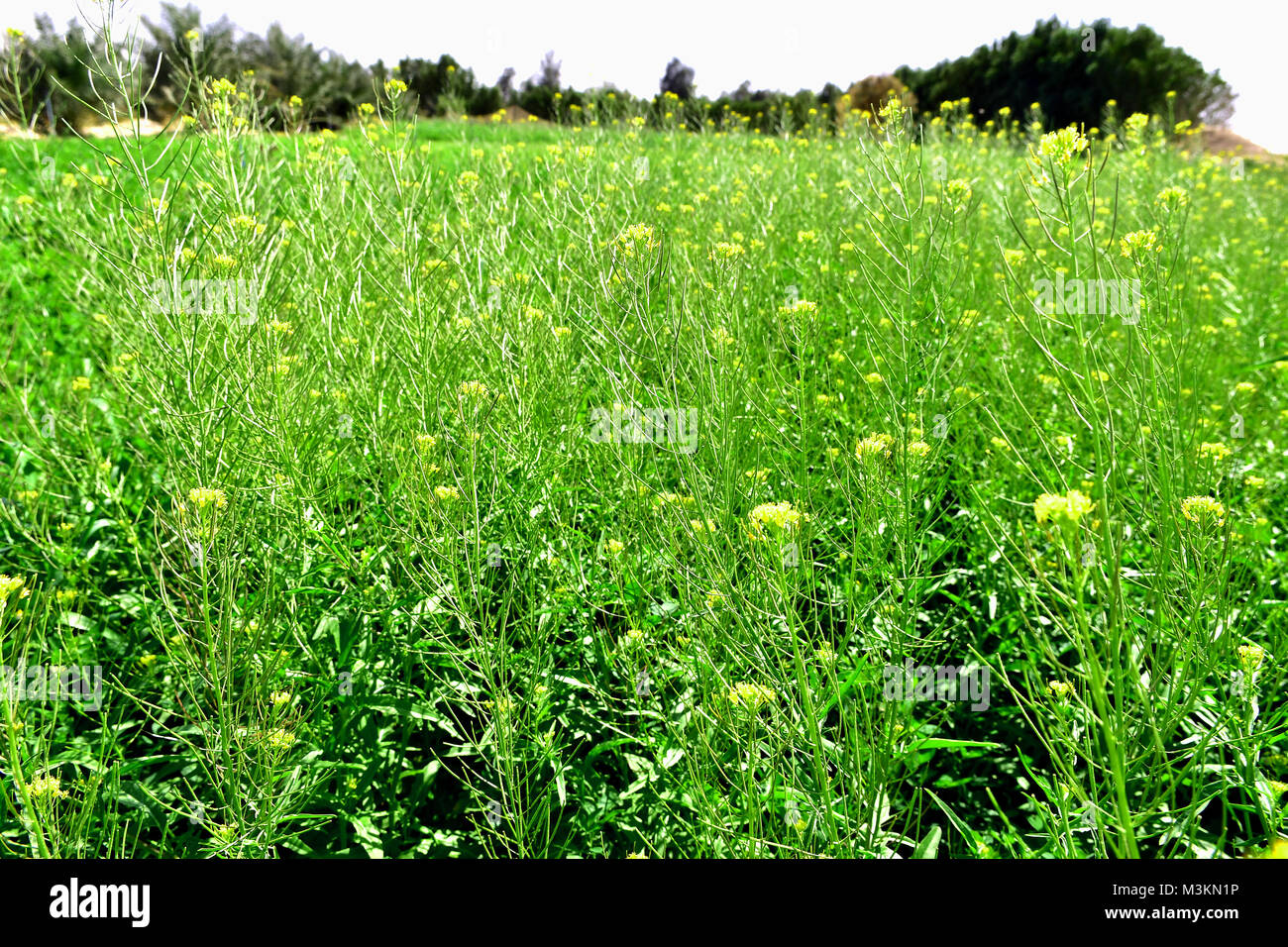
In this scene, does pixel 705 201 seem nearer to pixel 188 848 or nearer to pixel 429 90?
pixel 188 848

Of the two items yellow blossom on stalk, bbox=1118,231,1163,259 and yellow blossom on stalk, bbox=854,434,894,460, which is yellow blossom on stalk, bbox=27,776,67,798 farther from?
yellow blossom on stalk, bbox=1118,231,1163,259

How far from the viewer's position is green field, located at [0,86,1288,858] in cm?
140

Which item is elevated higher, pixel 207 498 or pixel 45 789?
pixel 207 498

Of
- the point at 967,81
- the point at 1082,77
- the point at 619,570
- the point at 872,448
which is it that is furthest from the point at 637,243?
the point at 967,81

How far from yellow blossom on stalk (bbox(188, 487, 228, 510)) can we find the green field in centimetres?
3

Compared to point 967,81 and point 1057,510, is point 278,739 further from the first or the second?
point 967,81

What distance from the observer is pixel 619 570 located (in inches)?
75.1

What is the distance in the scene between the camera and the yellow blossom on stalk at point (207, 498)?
4.70 ft

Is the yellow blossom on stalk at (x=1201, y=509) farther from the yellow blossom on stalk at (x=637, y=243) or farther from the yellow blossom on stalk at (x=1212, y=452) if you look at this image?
the yellow blossom on stalk at (x=637, y=243)

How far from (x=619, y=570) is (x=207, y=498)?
3.10 feet

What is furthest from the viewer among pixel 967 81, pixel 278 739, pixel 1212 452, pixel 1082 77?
Result: pixel 967 81

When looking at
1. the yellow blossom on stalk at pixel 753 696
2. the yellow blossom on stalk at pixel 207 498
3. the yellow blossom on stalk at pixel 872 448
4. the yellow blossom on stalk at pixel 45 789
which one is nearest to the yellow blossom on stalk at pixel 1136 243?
the yellow blossom on stalk at pixel 872 448

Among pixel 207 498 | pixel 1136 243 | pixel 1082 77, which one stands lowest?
pixel 207 498

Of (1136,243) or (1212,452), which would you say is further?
(1212,452)
